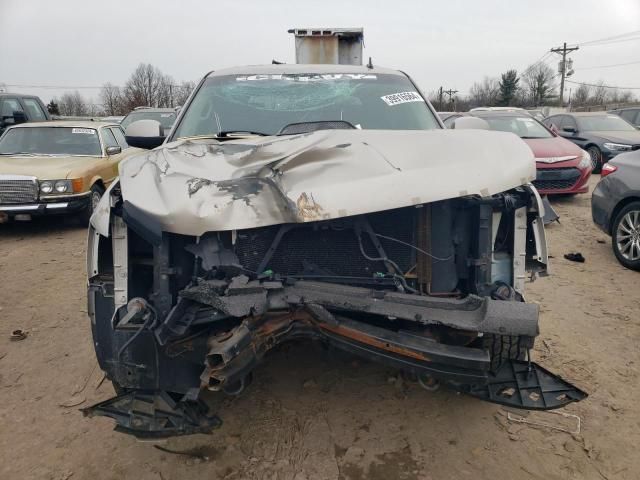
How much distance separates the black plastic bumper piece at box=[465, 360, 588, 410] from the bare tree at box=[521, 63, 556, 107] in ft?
205

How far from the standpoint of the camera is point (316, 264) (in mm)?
2635

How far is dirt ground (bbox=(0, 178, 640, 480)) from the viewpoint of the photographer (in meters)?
2.59

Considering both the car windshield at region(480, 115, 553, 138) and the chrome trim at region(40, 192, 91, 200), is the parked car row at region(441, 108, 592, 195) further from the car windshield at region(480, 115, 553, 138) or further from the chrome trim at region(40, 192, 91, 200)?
the chrome trim at region(40, 192, 91, 200)

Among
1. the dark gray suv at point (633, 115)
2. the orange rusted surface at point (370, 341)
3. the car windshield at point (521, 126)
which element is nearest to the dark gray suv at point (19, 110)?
the car windshield at point (521, 126)

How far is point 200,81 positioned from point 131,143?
79cm

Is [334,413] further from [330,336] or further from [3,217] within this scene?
[3,217]

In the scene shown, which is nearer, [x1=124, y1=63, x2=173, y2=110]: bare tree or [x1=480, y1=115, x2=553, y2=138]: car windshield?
[x1=480, y1=115, x2=553, y2=138]: car windshield

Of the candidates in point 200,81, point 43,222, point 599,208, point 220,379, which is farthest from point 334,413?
point 43,222

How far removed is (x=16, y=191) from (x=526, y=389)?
7.20 m

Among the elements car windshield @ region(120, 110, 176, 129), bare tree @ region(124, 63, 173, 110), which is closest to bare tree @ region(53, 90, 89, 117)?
bare tree @ region(124, 63, 173, 110)

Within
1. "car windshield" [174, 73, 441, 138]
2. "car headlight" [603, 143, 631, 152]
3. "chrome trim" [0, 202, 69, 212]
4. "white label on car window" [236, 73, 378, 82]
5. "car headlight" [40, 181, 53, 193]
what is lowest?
"chrome trim" [0, 202, 69, 212]

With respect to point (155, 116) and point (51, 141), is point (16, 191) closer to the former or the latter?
point (51, 141)

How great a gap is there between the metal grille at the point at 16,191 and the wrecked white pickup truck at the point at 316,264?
5.42 metres

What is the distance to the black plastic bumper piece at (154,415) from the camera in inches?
90.1
